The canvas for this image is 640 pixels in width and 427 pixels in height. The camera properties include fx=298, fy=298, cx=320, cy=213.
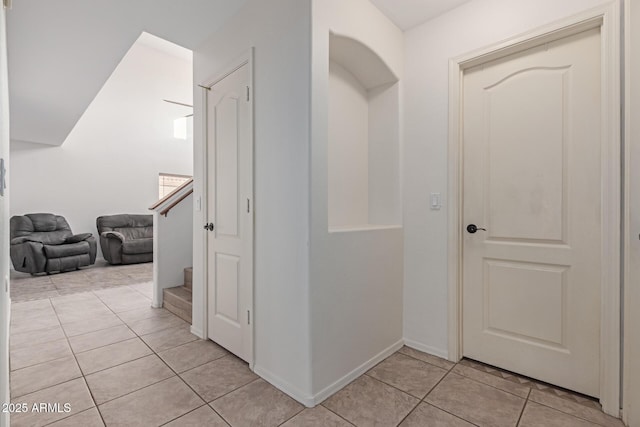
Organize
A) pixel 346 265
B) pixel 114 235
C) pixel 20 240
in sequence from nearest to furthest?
pixel 346 265 → pixel 20 240 → pixel 114 235

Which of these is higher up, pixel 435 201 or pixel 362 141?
pixel 362 141

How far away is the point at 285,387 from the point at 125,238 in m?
5.43

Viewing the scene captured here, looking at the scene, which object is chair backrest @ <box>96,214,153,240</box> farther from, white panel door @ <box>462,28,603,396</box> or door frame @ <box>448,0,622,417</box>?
door frame @ <box>448,0,622,417</box>

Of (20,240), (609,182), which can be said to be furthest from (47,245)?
(609,182)

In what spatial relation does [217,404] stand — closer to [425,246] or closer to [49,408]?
[49,408]

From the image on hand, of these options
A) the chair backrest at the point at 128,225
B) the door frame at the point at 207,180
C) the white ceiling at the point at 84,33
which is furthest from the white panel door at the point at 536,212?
the chair backrest at the point at 128,225

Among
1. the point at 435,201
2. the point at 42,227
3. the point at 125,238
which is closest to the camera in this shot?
the point at 435,201

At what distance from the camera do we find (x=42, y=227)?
17.4 ft

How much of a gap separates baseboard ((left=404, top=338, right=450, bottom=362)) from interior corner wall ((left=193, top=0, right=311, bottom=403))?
41.4 inches

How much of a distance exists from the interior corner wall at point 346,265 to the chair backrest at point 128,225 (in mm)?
5657

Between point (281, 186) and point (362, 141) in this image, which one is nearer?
point (281, 186)

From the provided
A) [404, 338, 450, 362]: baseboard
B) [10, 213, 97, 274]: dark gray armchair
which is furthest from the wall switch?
[10, 213, 97, 274]: dark gray armchair

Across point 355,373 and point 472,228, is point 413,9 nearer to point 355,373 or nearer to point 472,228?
point 472,228

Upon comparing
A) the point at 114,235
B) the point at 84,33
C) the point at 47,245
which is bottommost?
the point at 47,245
